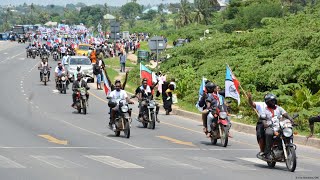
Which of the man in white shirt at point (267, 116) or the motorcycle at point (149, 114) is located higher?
the man in white shirt at point (267, 116)

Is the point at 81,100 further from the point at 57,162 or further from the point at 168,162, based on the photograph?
the point at 57,162

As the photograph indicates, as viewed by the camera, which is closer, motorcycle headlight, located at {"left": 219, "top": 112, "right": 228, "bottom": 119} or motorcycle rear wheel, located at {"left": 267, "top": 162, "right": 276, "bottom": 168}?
motorcycle rear wheel, located at {"left": 267, "top": 162, "right": 276, "bottom": 168}

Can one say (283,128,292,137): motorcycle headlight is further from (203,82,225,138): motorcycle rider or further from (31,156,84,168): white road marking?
(203,82,225,138): motorcycle rider

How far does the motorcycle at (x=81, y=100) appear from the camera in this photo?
112ft

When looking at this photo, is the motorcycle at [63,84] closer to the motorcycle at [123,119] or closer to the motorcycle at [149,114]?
the motorcycle at [149,114]

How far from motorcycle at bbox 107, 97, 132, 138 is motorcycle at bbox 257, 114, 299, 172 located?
7.05 metres

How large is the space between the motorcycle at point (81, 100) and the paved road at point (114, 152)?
322 mm

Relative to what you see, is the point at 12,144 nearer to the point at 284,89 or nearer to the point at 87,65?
the point at 284,89

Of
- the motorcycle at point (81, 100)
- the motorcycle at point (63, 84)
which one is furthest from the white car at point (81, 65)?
the motorcycle at point (81, 100)

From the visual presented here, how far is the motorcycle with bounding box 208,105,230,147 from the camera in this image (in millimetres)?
22609

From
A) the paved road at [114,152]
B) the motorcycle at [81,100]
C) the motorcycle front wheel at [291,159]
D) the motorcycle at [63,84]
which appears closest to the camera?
the paved road at [114,152]

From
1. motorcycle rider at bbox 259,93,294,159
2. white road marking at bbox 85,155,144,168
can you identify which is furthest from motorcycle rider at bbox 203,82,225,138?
motorcycle rider at bbox 259,93,294,159

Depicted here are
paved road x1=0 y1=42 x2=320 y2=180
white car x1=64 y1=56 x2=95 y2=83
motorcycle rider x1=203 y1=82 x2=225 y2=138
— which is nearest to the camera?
paved road x1=0 y1=42 x2=320 y2=180

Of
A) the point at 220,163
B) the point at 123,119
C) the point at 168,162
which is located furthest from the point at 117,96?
the point at 220,163
